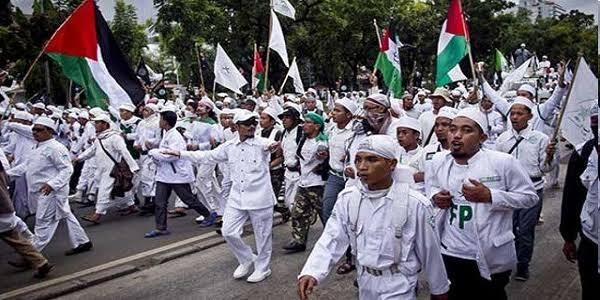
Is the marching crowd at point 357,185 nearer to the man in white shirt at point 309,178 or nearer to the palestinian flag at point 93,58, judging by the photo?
the man in white shirt at point 309,178

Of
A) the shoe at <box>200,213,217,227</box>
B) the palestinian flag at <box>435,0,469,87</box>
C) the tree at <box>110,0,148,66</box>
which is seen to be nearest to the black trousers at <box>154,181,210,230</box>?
the shoe at <box>200,213,217,227</box>

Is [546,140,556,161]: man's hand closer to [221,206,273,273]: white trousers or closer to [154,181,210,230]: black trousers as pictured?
[221,206,273,273]: white trousers

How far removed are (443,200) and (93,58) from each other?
4.67 metres

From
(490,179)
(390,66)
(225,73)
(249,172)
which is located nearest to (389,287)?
(490,179)

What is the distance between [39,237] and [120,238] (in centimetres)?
163

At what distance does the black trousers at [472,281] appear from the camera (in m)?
4.06

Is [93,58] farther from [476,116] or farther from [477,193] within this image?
[477,193]

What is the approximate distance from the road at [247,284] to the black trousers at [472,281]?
5.86 feet

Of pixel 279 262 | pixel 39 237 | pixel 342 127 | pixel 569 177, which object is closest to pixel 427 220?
pixel 569 177

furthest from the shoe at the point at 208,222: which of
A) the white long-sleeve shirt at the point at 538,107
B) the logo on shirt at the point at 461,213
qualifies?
the logo on shirt at the point at 461,213

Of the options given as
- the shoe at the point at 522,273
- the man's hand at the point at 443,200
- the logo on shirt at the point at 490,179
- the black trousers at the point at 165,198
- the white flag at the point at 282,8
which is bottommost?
the shoe at the point at 522,273

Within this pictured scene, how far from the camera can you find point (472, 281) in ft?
13.4

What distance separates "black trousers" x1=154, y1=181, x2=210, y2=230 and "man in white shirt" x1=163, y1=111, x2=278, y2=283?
195 centimetres

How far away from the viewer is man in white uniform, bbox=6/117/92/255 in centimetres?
742
